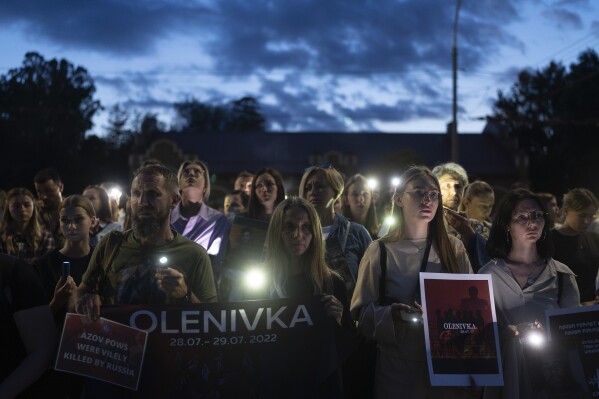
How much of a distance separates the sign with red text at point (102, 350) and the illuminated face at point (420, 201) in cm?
178

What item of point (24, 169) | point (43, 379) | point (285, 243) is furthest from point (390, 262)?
point (24, 169)

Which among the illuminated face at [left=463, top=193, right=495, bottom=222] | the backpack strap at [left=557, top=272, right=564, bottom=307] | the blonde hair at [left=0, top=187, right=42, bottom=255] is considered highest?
the illuminated face at [left=463, top=193, right=495, bottom=222]

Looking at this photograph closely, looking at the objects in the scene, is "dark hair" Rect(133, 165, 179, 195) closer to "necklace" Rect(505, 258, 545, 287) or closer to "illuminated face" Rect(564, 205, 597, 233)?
"necklace" Rect(505, 258, 545, 287)

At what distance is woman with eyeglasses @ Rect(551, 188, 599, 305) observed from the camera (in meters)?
6.49

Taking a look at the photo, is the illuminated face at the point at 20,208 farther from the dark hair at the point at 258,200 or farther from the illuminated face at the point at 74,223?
the dark hair at the point at 258,200

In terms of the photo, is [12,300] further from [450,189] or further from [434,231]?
[450,189]

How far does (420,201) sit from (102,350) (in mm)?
2081

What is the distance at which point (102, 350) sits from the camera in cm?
357

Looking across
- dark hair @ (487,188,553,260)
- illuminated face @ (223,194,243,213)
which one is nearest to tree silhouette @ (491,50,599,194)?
illuminated face @ (223,194,243,213)

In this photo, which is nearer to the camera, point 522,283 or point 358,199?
point 522,283

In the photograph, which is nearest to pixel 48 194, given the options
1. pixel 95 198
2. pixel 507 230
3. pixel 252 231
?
pixel 95 198

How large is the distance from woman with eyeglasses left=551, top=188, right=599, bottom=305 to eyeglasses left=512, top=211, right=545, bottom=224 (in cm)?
Result: 224

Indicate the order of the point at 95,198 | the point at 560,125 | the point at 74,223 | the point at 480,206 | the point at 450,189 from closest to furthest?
the point at 74,223 → the point at 450,189 → the point at 480,206 → the point at 95,198 → the point at 560,125

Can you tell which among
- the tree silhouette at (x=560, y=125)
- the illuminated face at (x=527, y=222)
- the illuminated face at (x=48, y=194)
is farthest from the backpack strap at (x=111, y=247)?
the tree silhouette at (x=560, y=125)
